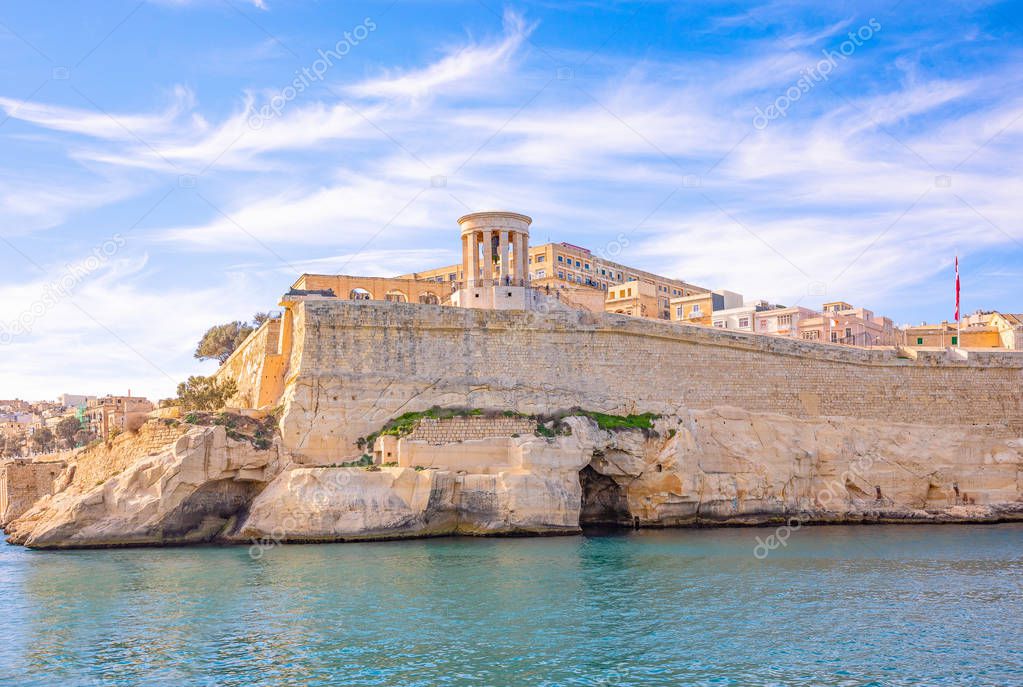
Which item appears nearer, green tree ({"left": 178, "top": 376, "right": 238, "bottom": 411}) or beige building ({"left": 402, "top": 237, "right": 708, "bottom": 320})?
green tree ({"left": 178, "top": 376, "right": 238, "bottom": 411})

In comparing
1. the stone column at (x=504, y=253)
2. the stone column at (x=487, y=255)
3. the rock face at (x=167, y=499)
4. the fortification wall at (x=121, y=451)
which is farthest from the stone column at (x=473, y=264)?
the fortification wall at (x=121, y=451)

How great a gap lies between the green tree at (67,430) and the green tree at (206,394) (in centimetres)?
2563

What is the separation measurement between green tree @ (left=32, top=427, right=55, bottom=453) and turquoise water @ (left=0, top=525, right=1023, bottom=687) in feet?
122

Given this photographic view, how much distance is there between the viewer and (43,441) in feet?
186

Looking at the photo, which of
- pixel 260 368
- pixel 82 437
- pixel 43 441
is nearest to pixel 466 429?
pixel 260 368

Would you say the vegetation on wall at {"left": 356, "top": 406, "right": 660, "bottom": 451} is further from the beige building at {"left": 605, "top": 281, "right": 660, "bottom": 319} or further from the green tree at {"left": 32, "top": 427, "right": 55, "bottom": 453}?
the green tree at {"left": 32, "top": 427, "right": 55, "bottom": 453}

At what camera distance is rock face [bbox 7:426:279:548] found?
23844mm

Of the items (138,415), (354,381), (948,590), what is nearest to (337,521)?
(354,381)

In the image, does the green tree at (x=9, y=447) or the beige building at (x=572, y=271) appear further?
the green tree at (x=9, y=447)

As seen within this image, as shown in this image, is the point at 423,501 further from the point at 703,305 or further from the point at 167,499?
the point at 703,305

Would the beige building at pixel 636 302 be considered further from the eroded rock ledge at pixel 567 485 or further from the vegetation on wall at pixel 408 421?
the vegetation on wall at pixel 408 421

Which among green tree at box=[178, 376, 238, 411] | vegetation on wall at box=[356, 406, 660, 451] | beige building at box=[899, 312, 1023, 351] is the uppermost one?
beige building at box=[899, 312, 1023, 351]

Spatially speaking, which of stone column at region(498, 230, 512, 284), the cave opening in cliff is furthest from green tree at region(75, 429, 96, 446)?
the cave opening in cliff

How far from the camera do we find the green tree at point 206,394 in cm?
3180
